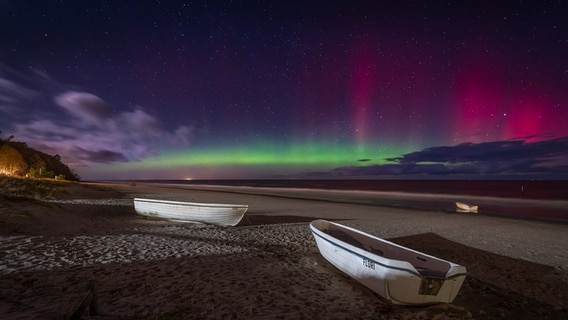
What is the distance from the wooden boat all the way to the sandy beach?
0.30 meters

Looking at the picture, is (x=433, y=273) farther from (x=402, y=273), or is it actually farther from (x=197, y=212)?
(x=197, y=212)

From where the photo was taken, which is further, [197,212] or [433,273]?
[197,212]

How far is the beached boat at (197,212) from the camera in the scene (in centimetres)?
1404

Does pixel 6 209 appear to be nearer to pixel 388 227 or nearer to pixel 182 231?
pixel 182 231

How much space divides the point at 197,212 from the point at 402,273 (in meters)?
11.2

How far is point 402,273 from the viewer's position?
5.39 meters

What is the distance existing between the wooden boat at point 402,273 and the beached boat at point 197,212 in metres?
7.31

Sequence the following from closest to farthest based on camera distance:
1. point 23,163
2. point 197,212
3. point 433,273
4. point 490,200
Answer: point 433,273 → point 197,212 → point 490,200 → point 23,163

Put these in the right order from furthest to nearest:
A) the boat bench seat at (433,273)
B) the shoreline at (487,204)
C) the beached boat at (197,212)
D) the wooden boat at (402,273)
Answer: the shoreline at (487,204) < the beached boat at (197,212) < the boat bench seat at (433,273) < the wooden boat at (402,273)

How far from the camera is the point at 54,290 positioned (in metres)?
5.88

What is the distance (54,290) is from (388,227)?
46.1 feet

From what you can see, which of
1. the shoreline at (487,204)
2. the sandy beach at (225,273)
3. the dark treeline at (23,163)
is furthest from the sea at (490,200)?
the dark treeline at (23,163)

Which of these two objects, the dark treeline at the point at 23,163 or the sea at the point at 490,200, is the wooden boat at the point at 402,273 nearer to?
the sea at the point at 490,200

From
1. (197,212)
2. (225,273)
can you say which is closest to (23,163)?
(197,212)
